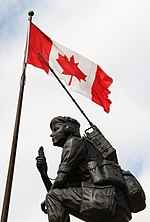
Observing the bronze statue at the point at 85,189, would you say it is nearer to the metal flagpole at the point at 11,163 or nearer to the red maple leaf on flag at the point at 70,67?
the metal flagpole at the point at 11,163

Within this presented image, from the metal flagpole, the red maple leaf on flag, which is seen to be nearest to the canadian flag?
the red maple leaf on flag

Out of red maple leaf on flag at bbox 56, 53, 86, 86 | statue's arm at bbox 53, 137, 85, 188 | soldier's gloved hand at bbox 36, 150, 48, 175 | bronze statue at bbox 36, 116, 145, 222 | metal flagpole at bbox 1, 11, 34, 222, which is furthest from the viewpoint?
red maple leaf on flag at bbox 56, 53, 86, 86

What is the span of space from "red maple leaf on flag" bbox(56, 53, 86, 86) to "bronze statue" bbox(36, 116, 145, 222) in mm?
3844

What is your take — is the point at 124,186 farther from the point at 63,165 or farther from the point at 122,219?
the point at 63,165

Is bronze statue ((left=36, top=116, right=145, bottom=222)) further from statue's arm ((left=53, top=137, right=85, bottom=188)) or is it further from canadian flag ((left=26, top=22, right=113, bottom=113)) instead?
→ canadian flag ((left=26, top=22, right=113, bottom=113))

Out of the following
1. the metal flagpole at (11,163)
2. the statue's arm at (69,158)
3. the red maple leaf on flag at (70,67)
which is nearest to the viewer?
the statue's arm at (69,158)

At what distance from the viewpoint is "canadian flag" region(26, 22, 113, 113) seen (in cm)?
1235

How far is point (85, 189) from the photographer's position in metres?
8.16

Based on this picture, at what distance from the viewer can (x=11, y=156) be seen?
9586 millimetres

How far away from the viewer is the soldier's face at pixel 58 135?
9039mm

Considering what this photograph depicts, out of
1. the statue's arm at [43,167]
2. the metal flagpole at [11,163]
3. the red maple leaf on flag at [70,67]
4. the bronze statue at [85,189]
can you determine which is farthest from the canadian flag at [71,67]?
the bronze statue at [85,189]

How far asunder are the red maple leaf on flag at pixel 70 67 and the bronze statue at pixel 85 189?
3844mm

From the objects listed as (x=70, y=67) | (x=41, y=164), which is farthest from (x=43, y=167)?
(x=70, y=67)

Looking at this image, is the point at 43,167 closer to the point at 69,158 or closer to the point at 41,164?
the point at 41,164
